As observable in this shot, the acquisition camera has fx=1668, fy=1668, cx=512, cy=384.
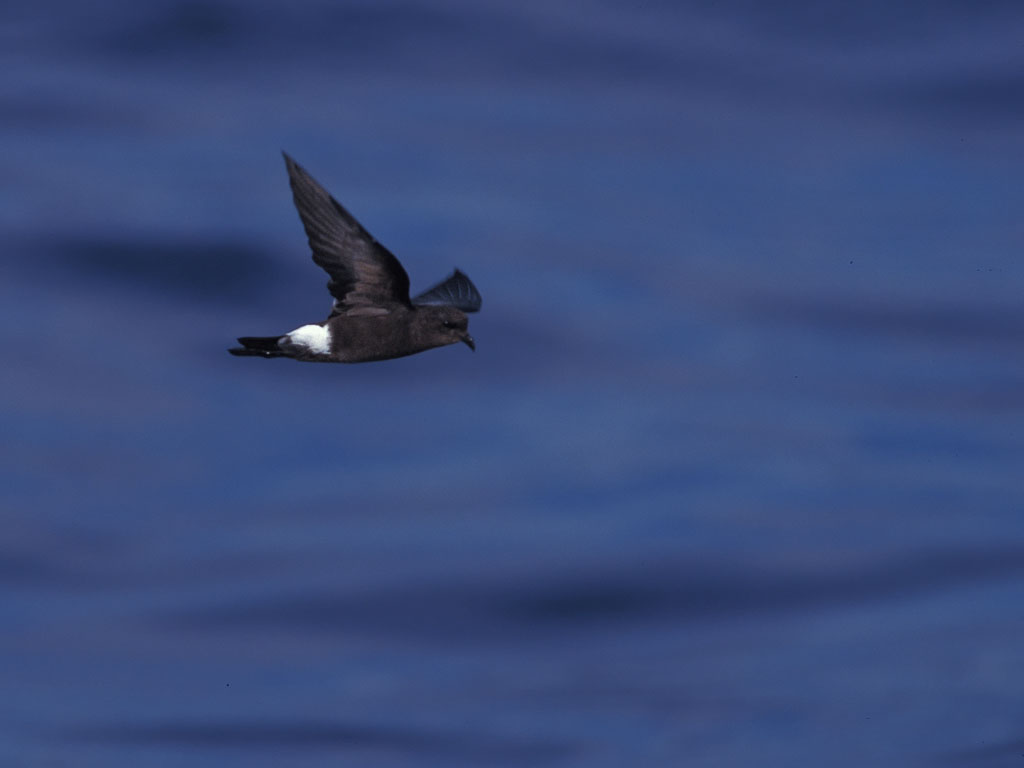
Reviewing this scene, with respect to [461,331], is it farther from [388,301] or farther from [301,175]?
[301,175]

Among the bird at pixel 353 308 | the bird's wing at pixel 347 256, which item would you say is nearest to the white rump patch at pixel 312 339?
the bird at pixel 353 308

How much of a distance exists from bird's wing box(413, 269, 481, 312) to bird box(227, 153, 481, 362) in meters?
1.94

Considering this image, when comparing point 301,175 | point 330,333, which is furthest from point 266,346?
point 301,175

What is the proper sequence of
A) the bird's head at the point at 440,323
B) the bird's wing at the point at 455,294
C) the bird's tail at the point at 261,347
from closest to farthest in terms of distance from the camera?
the bird's tail at the point at 261,347 → the bird's head at the point at 440,323 → the bird's wing at the point at 455,294

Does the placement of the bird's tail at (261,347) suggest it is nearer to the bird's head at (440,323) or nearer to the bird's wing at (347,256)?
the bird's wing at (347,256)

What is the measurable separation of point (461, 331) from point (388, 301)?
493mm

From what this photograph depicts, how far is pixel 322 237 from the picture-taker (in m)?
9.95

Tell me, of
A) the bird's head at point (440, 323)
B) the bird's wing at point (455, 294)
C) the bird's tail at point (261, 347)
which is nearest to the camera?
the bird's tail at point (261, 347)

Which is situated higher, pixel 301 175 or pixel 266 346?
pixel 301 175

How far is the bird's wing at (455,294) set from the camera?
12234 millimetres

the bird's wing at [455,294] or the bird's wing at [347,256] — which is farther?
the bird's wing at [455,294]

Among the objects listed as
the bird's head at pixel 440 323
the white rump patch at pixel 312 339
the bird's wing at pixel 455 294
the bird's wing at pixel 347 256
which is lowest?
the white rump patch at pixel 312 339

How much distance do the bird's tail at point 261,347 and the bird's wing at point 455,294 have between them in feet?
7.48

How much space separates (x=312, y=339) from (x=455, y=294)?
2.68 meters
